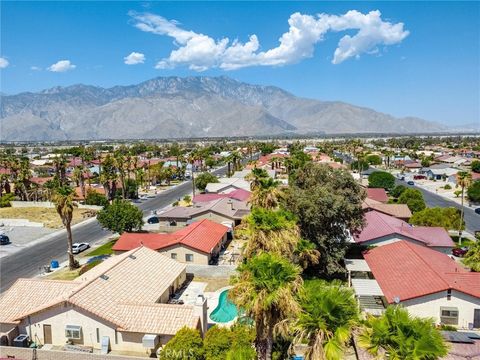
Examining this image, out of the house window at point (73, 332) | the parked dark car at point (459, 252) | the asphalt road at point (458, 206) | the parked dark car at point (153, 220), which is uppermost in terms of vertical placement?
the house window at point (73, 332)

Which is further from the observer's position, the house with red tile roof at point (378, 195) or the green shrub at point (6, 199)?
the green shrub at point (6, 199)

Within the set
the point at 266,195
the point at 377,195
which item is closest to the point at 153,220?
the point at 266,195

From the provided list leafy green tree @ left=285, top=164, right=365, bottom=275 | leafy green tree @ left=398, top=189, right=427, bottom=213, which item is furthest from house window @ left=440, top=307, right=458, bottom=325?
leafy green tree @ left=398, top=189, right=427, bottom=213

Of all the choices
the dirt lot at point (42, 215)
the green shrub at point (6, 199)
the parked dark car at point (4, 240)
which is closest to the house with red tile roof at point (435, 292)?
the parked dark car at point (4, 240)

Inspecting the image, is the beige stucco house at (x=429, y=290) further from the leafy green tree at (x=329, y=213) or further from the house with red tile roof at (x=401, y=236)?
the house with red tile roof at (x=401, y=236)

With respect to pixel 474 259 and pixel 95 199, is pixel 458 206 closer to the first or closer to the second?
pixel 474 259

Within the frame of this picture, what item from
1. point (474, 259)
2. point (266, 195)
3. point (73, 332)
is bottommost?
point (73, 332)
